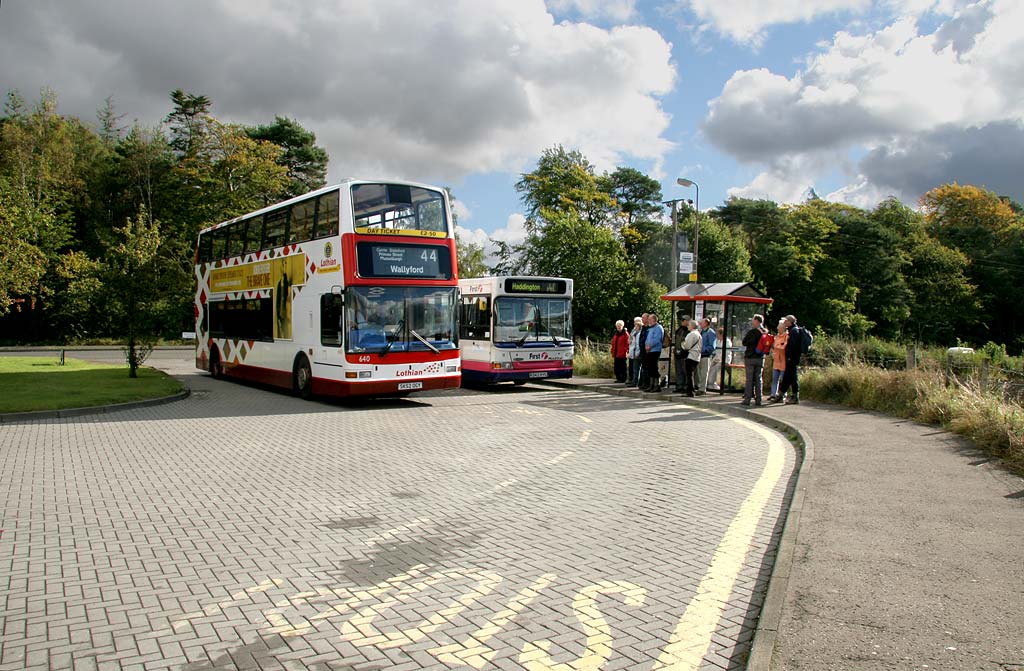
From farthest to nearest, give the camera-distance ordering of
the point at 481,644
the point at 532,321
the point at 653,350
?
the point at 532,321, the point at 653,350, the point at 481,644

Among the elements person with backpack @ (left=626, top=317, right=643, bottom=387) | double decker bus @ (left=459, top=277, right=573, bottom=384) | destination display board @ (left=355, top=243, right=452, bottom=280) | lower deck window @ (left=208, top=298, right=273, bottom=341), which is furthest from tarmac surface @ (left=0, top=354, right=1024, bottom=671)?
person with backpack @ (left=626, top=317, right=643, bottom=387)

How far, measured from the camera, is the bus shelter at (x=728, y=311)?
1802cm

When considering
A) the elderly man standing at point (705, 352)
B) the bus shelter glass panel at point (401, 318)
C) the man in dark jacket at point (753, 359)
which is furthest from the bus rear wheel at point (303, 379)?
the man in dark jacket at point (753, 359)

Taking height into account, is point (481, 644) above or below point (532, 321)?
below

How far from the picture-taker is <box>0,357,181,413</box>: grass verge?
48.0 feet

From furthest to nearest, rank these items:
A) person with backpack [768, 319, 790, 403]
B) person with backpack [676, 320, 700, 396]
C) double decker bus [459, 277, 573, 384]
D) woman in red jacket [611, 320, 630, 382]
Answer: woman in red jacket [611, 320, 630, 382], double decker bus [459, 277, 573, 384], person with backpack [676, 320, 700, 396], person with backpack [768, 319, 790, 403]

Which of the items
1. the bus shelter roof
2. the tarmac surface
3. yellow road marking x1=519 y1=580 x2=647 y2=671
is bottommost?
yellow road marking x1=519 y1=580 x2=647 y2=671

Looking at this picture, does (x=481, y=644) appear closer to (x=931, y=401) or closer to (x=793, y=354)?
(x=931, y=401)

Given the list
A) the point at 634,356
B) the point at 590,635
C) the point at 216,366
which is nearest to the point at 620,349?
the point at 634,356

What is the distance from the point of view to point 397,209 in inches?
606

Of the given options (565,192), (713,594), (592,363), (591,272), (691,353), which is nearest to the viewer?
(713,594)

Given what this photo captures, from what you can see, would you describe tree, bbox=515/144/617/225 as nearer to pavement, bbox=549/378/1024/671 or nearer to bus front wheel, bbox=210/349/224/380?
bus front wheel, bbox=210/349/224/380

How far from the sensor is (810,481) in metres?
8.32

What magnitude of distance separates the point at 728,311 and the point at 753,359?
8.99ft
